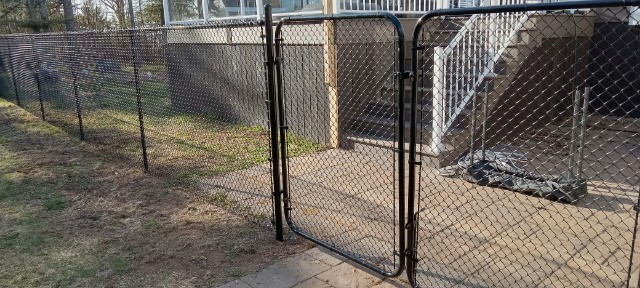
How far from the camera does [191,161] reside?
5.88m

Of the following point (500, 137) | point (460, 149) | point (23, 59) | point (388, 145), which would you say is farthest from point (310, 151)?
point (23, 59)

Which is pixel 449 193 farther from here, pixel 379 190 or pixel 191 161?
pixel 191 161

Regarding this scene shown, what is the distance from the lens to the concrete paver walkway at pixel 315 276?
9.60 ft

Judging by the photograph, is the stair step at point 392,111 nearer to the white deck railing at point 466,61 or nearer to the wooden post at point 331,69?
the white deck railing at point 466,61

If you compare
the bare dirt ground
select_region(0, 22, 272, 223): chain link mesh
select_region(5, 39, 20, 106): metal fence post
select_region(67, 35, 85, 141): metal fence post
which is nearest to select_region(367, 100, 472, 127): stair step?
select_region(0, 22, 272, 223): chain link mesh

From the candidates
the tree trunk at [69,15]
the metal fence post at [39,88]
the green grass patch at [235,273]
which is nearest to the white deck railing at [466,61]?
the green grass patch at [235,273]

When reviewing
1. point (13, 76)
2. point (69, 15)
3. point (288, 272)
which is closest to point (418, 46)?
point (288, 272)

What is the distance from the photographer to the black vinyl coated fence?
3.09m

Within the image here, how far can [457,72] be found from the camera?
16.6 ft

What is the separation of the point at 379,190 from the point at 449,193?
67 centimetres

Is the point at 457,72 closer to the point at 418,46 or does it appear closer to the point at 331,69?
the point at 331,69

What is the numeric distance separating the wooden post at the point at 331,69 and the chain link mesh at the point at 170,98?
0.86 m

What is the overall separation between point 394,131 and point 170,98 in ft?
14.5

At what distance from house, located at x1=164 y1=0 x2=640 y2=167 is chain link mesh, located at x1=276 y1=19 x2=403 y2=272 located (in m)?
0.02
